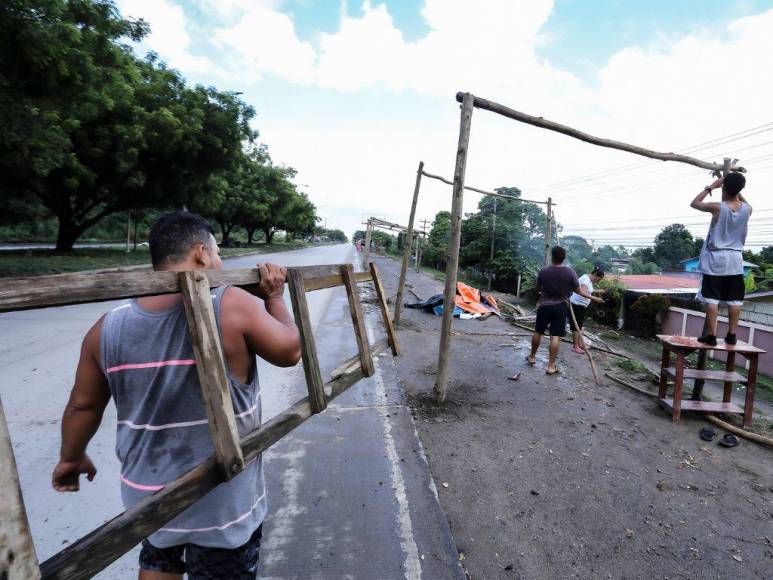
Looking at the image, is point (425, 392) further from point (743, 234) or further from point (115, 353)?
point (115, 353)

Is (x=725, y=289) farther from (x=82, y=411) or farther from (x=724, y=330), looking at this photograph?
(x=724, y=330)

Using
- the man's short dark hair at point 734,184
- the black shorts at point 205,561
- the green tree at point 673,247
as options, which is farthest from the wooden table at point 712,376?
the green tree at point 673,247

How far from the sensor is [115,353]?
4.23ft

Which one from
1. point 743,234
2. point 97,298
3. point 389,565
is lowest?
point 389,565

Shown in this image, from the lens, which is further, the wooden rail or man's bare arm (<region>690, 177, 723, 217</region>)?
man's bare arm (<region>690, 177, 723, 217</region>)

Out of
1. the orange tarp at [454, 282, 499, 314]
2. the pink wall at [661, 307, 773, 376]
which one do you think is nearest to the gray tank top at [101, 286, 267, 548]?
the orange tarp at [454, 282, 499, 314]

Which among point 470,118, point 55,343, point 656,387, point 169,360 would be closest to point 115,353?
point 169,360

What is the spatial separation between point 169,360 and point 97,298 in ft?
1.18

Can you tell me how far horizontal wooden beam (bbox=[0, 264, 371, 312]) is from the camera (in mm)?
859

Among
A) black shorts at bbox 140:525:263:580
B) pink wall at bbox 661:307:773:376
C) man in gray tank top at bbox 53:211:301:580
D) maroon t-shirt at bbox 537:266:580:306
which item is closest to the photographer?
man in gray tank top at bbox 53:211:301:580

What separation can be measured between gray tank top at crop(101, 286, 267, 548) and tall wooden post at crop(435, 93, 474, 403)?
118 inches

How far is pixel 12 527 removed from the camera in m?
0.81

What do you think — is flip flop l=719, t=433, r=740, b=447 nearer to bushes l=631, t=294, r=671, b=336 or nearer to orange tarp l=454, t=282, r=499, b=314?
orange tarp l=454, t=282, r=499, b=314

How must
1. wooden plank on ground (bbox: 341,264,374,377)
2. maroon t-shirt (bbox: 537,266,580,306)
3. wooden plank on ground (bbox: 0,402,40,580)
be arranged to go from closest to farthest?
wooden plank on ground (bbox: 0,402,40,580), wooden plank on ground (bbox: 341,264,374,377), maroon t-shirt (bbox: 537,266,580,306)
